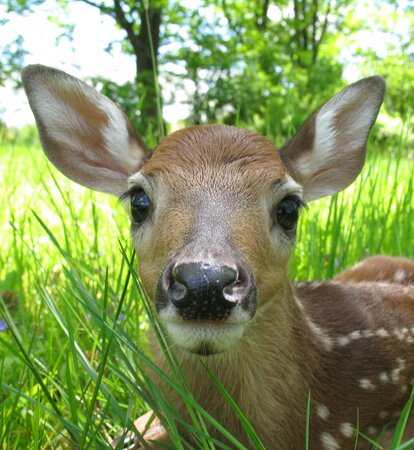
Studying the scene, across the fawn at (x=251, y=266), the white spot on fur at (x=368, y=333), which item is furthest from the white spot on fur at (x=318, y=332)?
the white spot on fur at (x=368, y=333)

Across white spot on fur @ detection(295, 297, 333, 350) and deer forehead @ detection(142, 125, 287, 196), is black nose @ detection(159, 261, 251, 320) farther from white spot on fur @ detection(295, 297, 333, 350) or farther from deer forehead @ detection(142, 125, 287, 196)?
white spot on fur @ detection(295, 297, 333, 350)

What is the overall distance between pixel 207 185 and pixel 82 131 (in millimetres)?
832

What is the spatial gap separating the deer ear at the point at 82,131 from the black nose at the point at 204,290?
1002 mm

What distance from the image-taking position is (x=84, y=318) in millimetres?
2623

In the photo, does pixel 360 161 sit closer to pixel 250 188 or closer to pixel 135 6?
pixel 250 188

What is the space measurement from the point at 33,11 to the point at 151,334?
12582 millimetres

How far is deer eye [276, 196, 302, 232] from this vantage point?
2.02 m

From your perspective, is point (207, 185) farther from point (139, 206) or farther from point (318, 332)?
point (318, 332)

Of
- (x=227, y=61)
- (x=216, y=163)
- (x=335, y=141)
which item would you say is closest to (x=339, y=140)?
(x=335, y=141)

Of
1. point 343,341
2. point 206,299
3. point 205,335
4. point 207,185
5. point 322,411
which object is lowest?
point 322,411

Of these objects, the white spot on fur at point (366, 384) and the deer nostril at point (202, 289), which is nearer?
the deer nostril at point (202, 289)

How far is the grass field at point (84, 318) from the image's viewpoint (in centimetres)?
160

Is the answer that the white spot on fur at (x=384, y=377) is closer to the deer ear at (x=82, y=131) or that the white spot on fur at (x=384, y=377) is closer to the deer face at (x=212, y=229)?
the deer face at (x=212, y=229)

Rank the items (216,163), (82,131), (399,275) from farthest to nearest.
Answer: (399,275) < (82,131) < (216,163)
